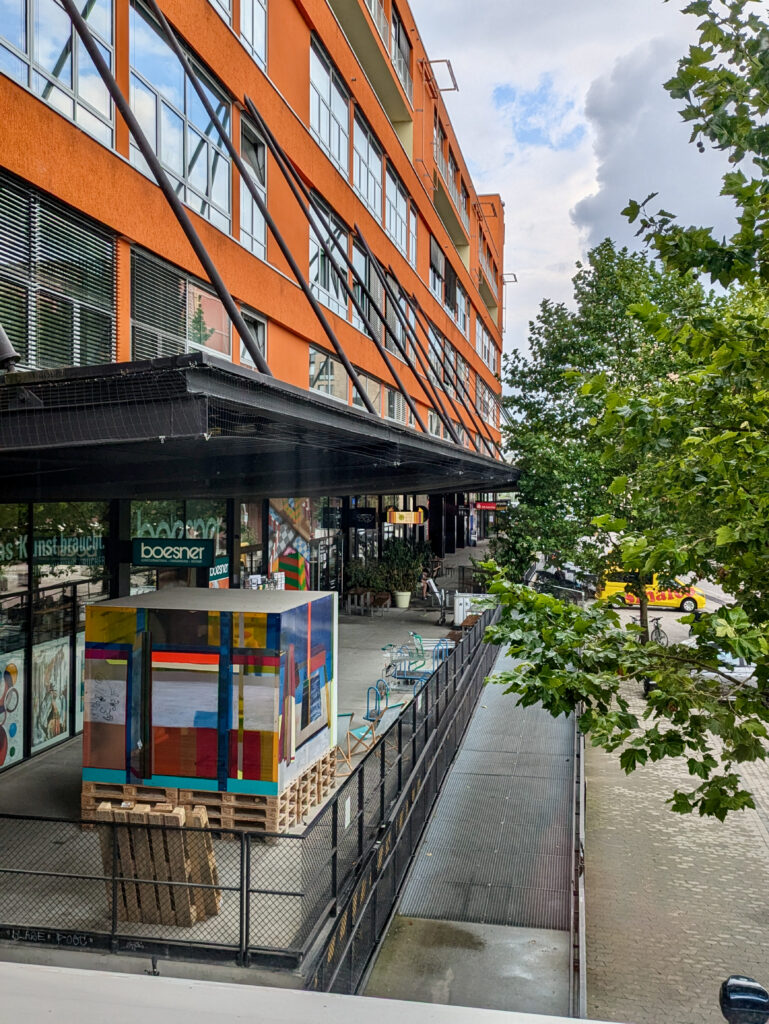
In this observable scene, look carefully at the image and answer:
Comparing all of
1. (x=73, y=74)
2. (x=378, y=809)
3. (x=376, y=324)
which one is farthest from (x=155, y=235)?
(x=376, y=324)

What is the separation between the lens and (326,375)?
73.7ft

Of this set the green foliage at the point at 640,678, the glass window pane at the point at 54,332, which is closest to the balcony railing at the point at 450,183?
the glass window pane at the point at 54,332

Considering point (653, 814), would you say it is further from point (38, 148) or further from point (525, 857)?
point (38, 148)

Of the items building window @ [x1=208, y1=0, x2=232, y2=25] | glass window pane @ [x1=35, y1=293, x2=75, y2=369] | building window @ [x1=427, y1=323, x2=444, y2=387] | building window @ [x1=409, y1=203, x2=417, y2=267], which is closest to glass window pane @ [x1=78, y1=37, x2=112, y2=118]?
glass window pane @ [x1=35, y1=293, x2=75, y2=369]

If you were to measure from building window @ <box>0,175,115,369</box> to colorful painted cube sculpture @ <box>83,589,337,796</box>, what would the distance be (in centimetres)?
344

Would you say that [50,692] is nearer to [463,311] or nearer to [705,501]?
[705,501]

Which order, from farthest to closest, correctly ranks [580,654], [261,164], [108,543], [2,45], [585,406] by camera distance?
[585,406]
[261,164]
[108,543]
[2,45]
[580,654]

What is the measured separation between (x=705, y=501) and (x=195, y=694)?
5559 millimetres

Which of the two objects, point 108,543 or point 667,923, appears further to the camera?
point 108,543

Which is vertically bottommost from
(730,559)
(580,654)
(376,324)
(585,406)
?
(580,654)

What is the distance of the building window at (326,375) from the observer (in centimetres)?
2133

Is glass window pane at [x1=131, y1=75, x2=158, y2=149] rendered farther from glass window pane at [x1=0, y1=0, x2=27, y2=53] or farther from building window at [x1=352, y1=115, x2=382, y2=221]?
building window at [x1=352, y1=115, x2=382, y2=221]

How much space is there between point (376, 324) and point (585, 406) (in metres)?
7.57

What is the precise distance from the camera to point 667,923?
11445 mm
